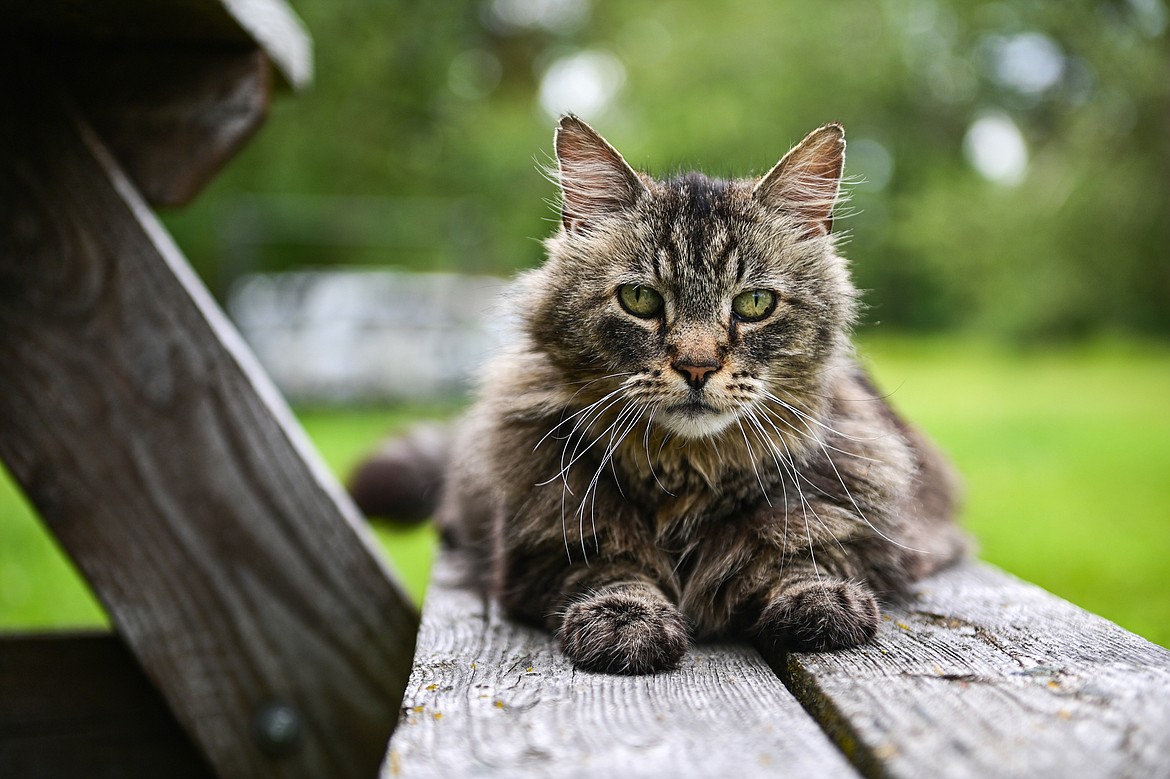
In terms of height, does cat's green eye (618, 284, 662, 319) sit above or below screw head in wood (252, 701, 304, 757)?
above

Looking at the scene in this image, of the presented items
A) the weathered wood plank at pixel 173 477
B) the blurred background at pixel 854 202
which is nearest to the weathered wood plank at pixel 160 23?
the weathered wood plank at pixel 173 477

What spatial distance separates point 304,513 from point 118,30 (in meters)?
1.12

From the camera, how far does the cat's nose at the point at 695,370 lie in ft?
6.19

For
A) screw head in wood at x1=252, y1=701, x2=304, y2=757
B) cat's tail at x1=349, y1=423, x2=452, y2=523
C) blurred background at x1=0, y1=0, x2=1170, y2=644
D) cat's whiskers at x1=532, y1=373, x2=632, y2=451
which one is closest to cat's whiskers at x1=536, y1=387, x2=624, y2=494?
cat's whiskers at x1=532, y1=373, x2=632, y2=451

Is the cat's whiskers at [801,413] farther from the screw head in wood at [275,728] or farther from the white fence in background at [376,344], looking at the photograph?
A: the white fence in background at [376,344]

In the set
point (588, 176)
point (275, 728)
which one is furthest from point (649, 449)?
point (275, 728)

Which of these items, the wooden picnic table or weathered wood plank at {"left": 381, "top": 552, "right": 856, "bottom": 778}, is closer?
weathered wood plank at {"left": 381, "top": 552, "right": 856, "bottom": 778}

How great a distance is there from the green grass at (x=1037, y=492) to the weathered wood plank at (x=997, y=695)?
64 centimetres

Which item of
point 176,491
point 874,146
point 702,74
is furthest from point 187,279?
point 874,146

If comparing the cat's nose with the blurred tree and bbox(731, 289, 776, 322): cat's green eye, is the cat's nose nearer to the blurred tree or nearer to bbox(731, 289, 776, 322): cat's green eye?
bbox(731, 289, 776, 322): cat's green eye

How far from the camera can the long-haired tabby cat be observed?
192cm

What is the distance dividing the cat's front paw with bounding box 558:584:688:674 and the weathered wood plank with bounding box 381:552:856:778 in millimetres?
31

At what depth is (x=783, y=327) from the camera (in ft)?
6.70

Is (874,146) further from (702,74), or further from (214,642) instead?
(214,642)
